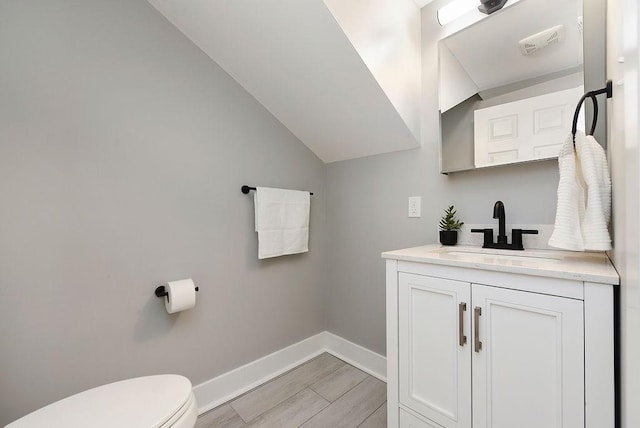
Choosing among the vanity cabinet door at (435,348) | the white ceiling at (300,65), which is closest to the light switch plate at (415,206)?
the white ceiling at (300,65)

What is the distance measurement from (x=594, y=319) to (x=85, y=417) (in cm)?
143

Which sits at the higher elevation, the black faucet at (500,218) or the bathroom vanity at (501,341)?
the black faucet at (500,218)

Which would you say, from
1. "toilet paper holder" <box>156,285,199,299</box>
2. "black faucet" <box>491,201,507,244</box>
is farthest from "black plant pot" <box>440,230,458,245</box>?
"toilet paper holder" <box>156,285,199,299</box>

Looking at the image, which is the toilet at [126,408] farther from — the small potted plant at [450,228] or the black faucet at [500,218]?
the black faucet at [500,218]

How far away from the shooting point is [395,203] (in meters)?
1.72

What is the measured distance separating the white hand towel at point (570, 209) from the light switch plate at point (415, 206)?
2.44ft

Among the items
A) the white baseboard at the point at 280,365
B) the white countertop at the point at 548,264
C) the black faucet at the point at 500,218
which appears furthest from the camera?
the white baseboard at the point at 280,365

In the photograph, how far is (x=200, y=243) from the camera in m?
1.48

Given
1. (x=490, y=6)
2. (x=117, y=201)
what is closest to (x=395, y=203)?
(x=490, y=6)

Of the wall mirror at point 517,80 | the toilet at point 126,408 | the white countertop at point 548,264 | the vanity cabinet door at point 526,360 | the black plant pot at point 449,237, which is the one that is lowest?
the toilet at point 126,408

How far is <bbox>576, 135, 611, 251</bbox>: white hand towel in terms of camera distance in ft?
2.66

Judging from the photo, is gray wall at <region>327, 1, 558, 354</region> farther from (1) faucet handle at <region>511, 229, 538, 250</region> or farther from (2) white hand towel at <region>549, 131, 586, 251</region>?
(2) white hand towel at <region>549, 131, 586, 251</region>

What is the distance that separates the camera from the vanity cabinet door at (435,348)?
0.94m

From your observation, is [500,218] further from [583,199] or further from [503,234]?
[583,199]
